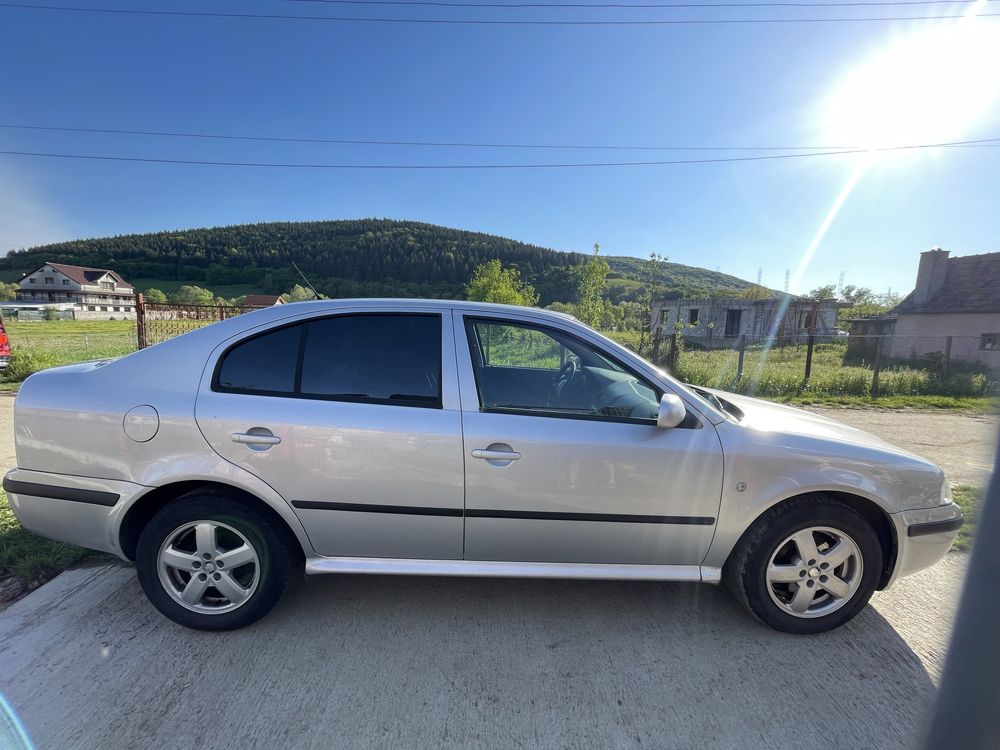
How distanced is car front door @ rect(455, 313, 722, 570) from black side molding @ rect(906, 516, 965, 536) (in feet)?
3.42

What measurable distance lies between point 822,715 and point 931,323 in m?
28.2

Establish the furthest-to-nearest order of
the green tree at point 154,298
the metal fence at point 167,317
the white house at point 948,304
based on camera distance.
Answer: the white house at point 948,304 < the green tree at point 154,298 < the metal fence at point 167,317

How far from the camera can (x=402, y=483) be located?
7.09 ft

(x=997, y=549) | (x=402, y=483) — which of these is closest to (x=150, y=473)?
(x=402, y=483)

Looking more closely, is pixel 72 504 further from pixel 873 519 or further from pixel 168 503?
pixel 873 519

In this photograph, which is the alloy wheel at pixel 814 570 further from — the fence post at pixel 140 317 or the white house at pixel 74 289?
the white house at pixel 74 289

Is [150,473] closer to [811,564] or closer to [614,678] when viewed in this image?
[614,678]

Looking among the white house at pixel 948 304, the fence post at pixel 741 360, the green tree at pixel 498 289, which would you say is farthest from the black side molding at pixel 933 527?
the white house at pixel 948 304

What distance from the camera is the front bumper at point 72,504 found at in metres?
2.19

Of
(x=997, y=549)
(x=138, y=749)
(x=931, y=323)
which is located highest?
(x=931, y=323)

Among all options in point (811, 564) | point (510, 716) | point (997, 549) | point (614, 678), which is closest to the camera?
point (997, 549)

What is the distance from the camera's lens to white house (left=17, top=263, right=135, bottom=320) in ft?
232

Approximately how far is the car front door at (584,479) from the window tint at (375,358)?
0.18 m

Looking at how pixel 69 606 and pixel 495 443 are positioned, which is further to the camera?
pixel 69 606
